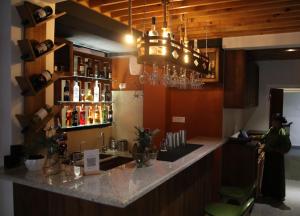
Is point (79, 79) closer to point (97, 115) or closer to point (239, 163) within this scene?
point (97, 115)

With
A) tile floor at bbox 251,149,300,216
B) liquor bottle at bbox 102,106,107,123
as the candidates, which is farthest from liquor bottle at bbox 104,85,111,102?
tile floor at bbox 251,149,300,216

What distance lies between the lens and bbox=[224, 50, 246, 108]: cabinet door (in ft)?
15.1

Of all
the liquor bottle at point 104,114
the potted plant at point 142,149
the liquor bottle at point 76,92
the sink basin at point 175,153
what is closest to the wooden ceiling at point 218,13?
the liquor bottle at point 76,92

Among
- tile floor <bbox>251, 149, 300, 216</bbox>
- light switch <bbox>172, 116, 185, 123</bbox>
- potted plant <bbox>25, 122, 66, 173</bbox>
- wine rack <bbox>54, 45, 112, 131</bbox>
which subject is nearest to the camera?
potted plant <bbox>25, 122, 66, 173</bbox>

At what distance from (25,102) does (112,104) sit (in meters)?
3.05

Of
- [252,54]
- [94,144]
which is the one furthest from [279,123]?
[94,144]

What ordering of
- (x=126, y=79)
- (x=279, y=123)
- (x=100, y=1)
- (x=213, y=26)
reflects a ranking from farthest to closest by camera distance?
(x=126, y=79)
(x=279, y=123)
(x=213, y=26)
(x=100, y=1)

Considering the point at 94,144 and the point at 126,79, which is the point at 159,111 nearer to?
the point at 126,79

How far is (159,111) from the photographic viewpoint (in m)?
4.99

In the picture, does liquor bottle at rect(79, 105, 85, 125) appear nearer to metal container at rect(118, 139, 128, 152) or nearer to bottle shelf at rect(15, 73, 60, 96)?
metal container at rect(118, 139, 128, 152)

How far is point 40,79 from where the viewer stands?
7.90ft

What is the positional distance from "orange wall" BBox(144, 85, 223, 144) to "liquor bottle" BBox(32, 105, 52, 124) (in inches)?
105

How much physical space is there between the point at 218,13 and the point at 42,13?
76.9 inches

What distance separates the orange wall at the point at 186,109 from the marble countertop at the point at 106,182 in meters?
2.34
